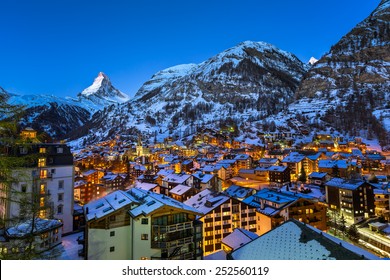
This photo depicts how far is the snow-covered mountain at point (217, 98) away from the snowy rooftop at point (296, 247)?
190 feet

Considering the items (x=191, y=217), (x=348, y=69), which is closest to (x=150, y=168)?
(x=191, y=217)

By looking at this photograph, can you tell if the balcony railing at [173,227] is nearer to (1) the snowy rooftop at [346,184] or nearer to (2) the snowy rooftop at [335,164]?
(1) the snowy rooftop at [346,184]

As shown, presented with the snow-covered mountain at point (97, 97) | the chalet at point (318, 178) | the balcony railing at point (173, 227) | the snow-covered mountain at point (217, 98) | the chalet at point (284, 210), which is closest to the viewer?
the balcony railing at point (173, 227)

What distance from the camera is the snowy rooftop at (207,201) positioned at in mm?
10680

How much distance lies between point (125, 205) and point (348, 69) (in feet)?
233

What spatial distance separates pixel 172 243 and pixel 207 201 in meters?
5.43

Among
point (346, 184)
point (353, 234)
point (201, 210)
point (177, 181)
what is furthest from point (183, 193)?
point (346, 184)

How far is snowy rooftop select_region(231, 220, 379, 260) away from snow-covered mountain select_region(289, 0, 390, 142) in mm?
46754

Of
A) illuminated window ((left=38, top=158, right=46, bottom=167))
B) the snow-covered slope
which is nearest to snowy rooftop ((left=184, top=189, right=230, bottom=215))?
illuminated window ((left=38, top=158, right=46, bottom=167))

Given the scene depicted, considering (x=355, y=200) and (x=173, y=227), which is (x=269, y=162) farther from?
(x=173, y=227)

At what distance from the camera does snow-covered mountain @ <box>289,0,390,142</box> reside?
48469 mm

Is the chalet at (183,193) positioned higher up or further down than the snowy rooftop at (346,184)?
further down

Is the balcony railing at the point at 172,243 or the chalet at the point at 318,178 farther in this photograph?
the chalet at the point at 318,178

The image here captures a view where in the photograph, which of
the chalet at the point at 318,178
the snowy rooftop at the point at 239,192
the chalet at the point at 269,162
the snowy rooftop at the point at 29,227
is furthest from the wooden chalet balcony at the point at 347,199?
the snowy rooftop at the point at 29,227
